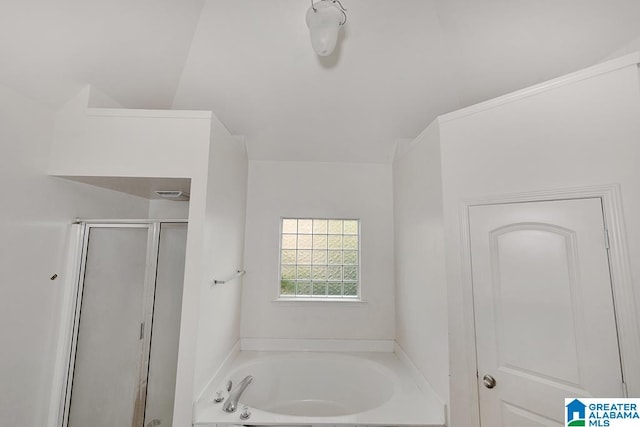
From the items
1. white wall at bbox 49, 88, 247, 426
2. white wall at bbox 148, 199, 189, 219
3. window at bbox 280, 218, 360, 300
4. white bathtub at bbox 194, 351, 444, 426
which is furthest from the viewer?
window at bbox 280, 218, 360, 300

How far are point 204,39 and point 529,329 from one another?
2685mm

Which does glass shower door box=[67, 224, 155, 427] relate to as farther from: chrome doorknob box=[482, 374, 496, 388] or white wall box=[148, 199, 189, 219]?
chrome doorknob box=[482, 374, 496, 388]

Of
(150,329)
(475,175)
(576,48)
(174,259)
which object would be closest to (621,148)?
(475,175)

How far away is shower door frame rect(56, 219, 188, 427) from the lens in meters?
1.77

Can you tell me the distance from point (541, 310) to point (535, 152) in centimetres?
80

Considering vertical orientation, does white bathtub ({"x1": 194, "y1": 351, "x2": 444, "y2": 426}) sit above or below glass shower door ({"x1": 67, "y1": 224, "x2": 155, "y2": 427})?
below

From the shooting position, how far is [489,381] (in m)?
1.48

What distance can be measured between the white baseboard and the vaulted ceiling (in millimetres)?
1949

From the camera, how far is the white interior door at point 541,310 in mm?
1238

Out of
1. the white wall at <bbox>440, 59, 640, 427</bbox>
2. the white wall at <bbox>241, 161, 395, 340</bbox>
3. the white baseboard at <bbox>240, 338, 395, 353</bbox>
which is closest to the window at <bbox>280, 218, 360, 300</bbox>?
the white wall at <bbox>241, 161, 395, 340</bbox>

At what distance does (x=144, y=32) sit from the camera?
1.71 m

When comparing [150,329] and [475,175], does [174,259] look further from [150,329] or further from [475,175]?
[475,175]

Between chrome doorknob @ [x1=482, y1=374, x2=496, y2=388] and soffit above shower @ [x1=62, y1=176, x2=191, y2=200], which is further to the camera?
soffit above shower @ [x1=62, y1=176, x2=191, y2=200]

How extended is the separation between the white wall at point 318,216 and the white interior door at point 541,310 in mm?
1310
